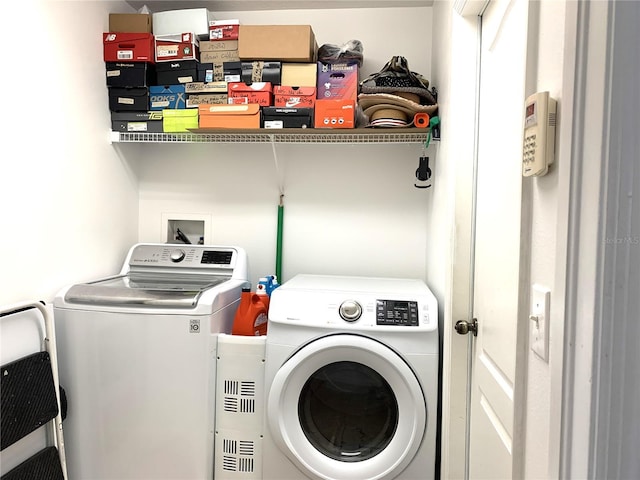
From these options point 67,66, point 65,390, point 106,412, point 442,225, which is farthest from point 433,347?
point 67,66

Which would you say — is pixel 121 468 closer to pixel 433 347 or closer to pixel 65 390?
pixel 65 390

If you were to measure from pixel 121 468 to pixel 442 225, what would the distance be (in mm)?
1656

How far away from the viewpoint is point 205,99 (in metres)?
2.25

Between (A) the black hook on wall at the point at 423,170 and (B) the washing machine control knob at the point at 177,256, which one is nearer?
(A) the black hook on wall at the point at 423,170

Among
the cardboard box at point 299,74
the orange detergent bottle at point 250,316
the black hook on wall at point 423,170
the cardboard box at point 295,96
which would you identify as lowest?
the orange detergent bottle at point 250,316

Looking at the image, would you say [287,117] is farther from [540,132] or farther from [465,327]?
[540,132]

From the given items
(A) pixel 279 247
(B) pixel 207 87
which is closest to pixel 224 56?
(B) pixel 207 87

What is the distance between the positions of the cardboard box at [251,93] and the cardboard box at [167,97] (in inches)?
10.8

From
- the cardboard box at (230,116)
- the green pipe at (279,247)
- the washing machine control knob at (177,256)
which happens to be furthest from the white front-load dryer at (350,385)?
the cardboard box at (230,116)

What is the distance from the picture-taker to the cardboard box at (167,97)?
2277 mm

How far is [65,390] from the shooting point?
1801 millimetres

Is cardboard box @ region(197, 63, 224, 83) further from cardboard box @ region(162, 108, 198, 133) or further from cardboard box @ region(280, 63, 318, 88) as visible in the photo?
cardboard box @ region(280, 63, 318, 88)

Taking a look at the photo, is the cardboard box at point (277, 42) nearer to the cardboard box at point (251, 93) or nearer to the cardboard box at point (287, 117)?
the cardboard box at point (251, 93)

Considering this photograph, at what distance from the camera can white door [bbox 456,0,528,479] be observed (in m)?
1.07
